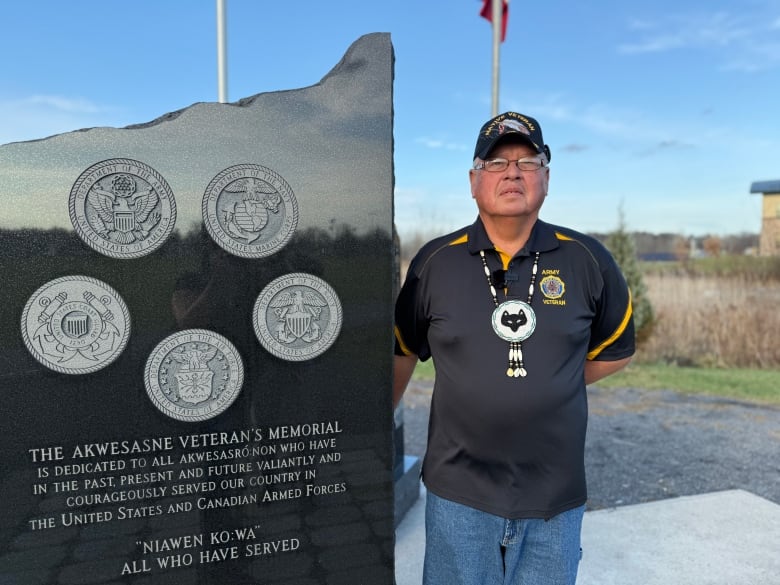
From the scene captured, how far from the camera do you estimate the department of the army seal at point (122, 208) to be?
6.28 ft

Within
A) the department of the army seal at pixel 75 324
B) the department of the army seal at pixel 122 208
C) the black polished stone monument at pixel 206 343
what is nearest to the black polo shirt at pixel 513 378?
the black polished stone monument at pixel 206 343

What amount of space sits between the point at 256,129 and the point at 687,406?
7.34 metres

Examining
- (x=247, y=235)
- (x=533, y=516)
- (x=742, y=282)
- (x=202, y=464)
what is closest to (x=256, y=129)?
(x=247, y=235)

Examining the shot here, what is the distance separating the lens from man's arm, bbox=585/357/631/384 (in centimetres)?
243

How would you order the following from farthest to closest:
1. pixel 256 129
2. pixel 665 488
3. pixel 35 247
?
pixel 665 488 < pixel 256 129 < pixel 35 247

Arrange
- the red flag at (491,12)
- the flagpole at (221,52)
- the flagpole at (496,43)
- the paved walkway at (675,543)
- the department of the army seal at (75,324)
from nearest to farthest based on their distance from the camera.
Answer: the department of the army seal at (75,324) < the paved walkway at (675,543) < the flagpole at (221,52) < the flagpole at (496,43) < the red flag at (491,12)

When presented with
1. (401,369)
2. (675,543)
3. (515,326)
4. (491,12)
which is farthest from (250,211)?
(491,12)

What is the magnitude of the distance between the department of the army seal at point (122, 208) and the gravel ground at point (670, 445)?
13.5ft

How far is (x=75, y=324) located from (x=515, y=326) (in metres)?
1.47

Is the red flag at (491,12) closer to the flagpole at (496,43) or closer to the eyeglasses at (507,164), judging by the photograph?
the flagpole at (496,43)

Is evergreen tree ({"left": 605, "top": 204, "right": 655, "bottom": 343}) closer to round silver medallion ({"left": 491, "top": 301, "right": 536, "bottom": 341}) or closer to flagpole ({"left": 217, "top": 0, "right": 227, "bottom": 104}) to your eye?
flagpole ({"left": 217, "top": 0, "right": 227, "bottom": 104})

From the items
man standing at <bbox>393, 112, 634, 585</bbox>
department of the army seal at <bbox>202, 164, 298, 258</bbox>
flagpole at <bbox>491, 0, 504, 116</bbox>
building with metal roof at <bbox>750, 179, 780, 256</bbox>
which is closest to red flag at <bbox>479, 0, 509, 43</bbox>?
flagpole at <bbox>491, 0, 504, 116</bbox>

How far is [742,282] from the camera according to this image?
460 inches

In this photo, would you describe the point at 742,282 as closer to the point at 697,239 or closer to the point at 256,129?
the point at 697,239
